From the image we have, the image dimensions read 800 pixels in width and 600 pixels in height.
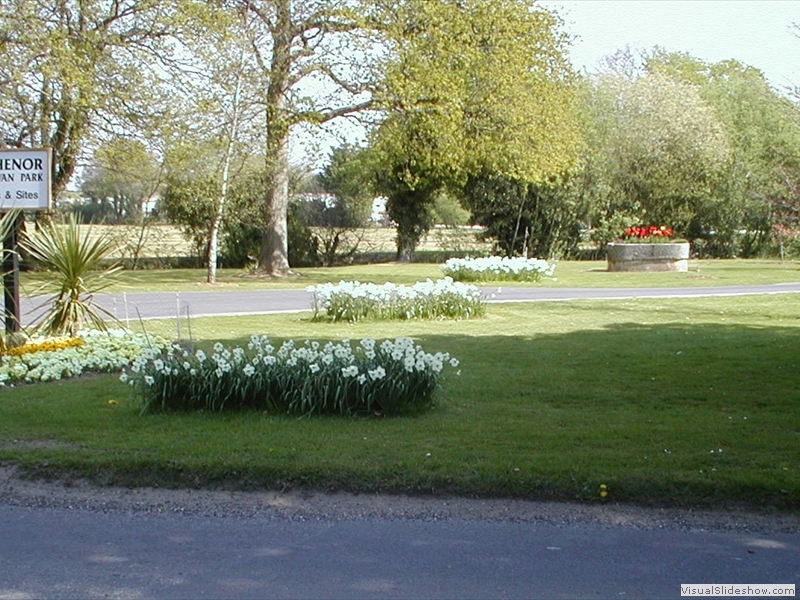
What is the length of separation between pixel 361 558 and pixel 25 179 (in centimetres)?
854

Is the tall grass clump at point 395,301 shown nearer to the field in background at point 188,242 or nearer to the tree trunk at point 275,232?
the tree trunk at point 275,232

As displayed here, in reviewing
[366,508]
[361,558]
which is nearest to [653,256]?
[366,508]

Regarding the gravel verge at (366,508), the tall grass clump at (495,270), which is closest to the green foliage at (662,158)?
the tall grass clump at (495,270)

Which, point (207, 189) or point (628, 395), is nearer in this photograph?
point (628, 395)

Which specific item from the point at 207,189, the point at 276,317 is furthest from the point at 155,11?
the point at 276,317

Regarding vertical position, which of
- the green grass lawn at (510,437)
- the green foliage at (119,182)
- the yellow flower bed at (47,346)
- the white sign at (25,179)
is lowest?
the green grass lawn at (510,437)

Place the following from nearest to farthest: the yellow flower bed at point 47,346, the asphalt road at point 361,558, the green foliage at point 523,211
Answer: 1. the asphalt road at point 361,558
2. the yellow flower bed at point 47,346
3. the green foliage at point 523,211

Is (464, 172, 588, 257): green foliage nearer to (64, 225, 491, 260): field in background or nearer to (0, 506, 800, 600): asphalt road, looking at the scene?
(64, 225, 491, 260): field in background

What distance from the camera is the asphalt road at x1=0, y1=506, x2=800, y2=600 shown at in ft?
15.6

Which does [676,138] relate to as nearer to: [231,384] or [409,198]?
[409,198]

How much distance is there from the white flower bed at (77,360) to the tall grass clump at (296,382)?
58.5 inches

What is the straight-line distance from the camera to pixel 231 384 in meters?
8.27

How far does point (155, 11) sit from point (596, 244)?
2445 cm

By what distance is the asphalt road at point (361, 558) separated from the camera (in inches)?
187
